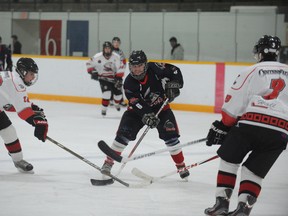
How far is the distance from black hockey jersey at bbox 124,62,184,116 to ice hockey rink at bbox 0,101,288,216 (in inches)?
22.9

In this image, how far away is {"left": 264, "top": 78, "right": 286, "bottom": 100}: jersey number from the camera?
3.31 meters

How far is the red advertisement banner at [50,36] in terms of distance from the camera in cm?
1156

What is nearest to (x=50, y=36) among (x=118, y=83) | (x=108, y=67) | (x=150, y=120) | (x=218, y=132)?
(x=108, y=67)

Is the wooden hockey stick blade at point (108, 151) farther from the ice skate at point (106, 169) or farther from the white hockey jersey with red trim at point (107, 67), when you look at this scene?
the white hockey jersey with red trim at point (107, 67)

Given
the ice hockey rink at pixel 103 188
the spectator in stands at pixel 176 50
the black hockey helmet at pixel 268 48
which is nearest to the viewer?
the black hockey helmet at pixel 268 48

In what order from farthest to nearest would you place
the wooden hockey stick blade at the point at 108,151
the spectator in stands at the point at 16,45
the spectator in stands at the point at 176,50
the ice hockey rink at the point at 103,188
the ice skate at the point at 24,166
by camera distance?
the spectator in stands at the point at 16,45 < the spectator in stands at the point at 176,50 < the ice skate at the point at 24,166 < the wooden hockey stick blade at the point at 108,151 < the ice hockey rink at the point at 103,188

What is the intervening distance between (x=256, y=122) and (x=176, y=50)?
708 cm

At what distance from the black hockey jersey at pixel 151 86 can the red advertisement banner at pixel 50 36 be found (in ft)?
22.9

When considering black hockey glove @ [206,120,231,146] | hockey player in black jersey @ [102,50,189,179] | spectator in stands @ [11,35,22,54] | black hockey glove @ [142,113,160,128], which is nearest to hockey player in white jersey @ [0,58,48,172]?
hockey player in black jersey @ [102,50,189,179]

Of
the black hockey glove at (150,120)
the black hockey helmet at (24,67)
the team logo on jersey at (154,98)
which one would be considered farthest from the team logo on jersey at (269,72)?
the black hockey helmet at (24,67)

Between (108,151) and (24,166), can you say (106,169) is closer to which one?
(108,151)

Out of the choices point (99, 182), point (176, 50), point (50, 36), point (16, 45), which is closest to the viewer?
point (99, 182)

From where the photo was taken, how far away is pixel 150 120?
4.41m

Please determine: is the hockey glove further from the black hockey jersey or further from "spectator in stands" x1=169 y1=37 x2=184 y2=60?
"spectator in stands" x1=169 y1=37 x2=184 y2=60
